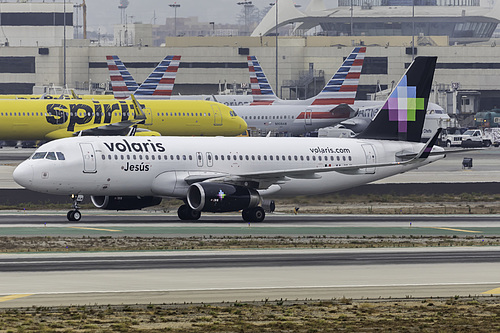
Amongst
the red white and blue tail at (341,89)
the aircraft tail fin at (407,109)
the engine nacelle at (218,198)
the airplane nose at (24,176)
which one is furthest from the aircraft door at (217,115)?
the airplane nose at (24,176)

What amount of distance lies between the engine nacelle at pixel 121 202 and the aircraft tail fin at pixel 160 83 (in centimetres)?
7227

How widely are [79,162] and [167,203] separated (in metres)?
12.3

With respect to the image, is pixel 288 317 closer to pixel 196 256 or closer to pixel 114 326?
pixel 114 326

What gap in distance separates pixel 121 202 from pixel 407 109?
16947 mm

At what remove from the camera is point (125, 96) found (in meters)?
134

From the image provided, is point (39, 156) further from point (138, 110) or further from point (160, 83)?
point (160, 83)

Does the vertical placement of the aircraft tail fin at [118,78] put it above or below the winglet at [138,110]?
above

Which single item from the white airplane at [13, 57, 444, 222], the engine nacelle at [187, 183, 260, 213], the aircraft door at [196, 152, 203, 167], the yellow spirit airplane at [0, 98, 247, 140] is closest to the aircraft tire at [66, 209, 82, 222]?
the white airplane at [13, 57, 444, 222]

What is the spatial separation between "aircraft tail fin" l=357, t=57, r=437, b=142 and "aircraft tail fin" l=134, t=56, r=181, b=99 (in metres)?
69.1

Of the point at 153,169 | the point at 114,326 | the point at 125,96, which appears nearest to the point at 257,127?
the point at 125,96

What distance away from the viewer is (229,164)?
51.6 meters

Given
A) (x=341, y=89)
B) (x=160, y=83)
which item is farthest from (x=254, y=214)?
(x=341, y=89)

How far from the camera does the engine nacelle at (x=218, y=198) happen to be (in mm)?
48188

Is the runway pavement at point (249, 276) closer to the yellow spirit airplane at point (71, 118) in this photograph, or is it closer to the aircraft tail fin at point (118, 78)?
the yellow spirit airplane at point (71, 118)
